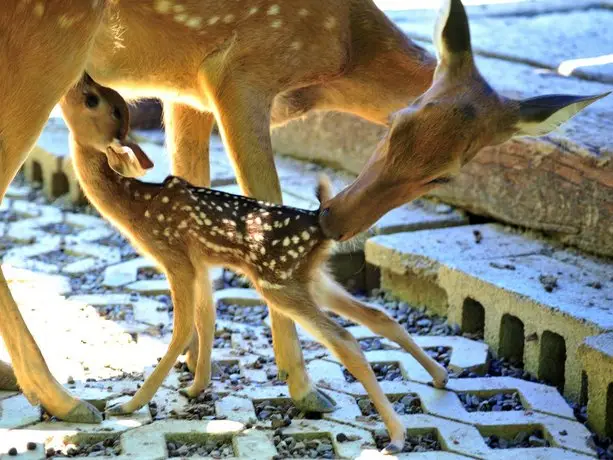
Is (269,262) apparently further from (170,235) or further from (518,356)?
(518,356)

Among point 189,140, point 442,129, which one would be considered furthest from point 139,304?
point 442,129

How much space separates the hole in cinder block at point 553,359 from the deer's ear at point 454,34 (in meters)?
1.44

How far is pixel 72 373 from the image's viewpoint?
5566mm

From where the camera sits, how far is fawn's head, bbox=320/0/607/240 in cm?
460

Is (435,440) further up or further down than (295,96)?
further down

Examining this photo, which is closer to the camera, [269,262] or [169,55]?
[269,262]

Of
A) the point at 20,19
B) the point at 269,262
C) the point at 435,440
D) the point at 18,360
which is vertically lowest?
the point at 435,440

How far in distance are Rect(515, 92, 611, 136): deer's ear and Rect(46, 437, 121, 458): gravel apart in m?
1.91

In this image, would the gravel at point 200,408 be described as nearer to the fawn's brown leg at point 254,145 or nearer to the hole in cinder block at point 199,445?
the hole in cinder block at point 199,445

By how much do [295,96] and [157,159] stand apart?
2992 millimetres

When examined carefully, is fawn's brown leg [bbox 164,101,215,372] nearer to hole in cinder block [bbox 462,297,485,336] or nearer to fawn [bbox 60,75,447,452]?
fawn [bbox 60,75,447,452]

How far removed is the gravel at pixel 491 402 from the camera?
5.34m

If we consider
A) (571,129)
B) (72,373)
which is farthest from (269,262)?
(571,129)

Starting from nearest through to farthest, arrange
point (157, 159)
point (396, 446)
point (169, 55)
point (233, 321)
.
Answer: point (396, 446)
point (169, 55)
point (233, 321)
point (157, 159)
